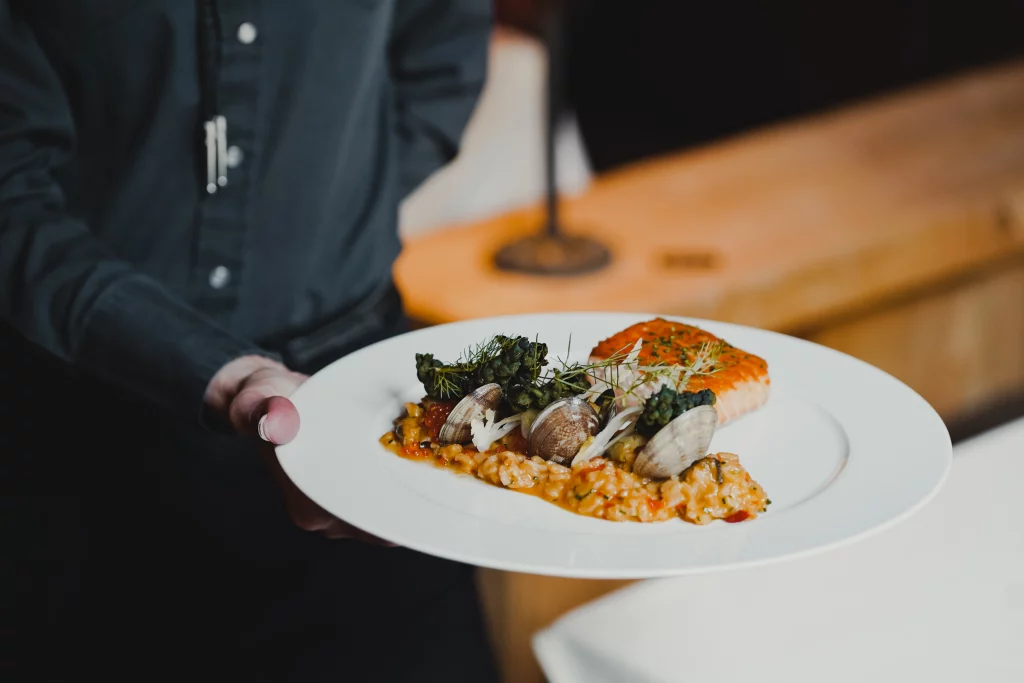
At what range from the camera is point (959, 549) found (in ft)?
3.59

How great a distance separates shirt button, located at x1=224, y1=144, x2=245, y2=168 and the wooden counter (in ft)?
2.59

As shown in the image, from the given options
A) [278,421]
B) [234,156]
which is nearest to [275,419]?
[278,421]

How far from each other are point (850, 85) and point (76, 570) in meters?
6.21

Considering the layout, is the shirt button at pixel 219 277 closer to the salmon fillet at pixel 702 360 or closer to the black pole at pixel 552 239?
the salmon fillet at pixel 702 360

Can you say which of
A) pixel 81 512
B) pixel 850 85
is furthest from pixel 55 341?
pixel 850 85

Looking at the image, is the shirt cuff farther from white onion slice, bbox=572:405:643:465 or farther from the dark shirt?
white onion slice, bbox=572:405:643:465

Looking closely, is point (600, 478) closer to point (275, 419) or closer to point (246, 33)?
point (275, 419)

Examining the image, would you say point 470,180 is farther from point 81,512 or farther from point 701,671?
point 701,671

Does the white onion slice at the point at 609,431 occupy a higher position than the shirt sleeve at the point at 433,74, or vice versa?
the shirt sleeve at the point at 433,74

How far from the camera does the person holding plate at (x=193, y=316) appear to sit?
131cm

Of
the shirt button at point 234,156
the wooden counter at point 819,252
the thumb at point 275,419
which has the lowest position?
the wooden counter at point 819,252

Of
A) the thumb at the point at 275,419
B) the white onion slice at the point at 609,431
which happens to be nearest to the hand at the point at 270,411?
the thumb at the point at 275,419

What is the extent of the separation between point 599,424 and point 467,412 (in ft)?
0.48

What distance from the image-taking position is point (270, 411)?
1009mm
